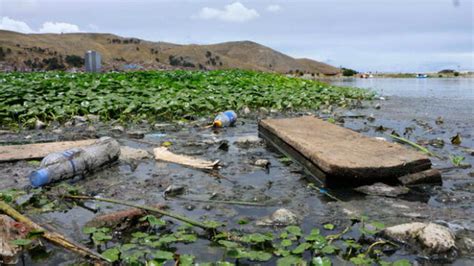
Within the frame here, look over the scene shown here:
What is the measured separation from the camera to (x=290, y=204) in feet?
9.70

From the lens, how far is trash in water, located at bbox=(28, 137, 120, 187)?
3.25 m

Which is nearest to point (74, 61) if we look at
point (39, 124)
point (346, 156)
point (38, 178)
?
point (39, 124)

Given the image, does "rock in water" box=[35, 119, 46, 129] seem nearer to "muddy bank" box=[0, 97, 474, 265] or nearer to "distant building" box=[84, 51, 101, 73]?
"muddy bank" box=[0, 97, 474, 265]

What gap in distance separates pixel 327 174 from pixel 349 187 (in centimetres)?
20

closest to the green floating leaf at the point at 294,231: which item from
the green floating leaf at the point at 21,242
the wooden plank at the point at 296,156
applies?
the wooden plank at the point at 296,156

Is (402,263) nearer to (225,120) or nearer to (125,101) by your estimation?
(225,120)

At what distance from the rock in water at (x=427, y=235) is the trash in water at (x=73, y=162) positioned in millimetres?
2484

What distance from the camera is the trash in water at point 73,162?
325 cm

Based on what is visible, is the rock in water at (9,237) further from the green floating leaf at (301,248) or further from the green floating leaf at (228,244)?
the green floating leaf at (301,248)

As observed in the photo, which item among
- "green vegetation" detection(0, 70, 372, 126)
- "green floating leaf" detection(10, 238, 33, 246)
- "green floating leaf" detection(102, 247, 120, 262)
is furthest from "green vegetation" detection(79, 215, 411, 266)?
"green vegetation" detection(0, 70, 372, 126)

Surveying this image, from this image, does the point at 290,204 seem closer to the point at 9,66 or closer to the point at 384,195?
the point at 384,195

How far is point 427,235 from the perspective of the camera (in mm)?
2186

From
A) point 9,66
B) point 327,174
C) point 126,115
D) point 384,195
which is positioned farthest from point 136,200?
point 9,66

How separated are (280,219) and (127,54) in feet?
161
